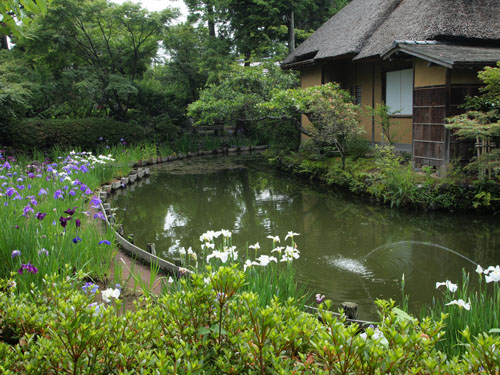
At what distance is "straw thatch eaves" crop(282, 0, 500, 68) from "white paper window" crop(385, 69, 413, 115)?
1341mm

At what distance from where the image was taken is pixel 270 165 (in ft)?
58.5

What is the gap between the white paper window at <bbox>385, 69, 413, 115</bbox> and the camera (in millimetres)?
14062

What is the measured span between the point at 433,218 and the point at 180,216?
5261mm

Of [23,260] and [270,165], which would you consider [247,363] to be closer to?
[23,260]

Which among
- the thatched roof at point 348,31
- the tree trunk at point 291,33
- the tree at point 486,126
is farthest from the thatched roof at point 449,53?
the tree trunk at point 291,33

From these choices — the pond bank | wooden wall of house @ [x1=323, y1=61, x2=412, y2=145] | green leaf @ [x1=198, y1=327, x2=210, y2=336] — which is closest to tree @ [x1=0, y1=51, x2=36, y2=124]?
the pond bank

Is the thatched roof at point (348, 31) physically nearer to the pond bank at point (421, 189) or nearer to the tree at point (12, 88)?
the pond bank at point (421, 189)

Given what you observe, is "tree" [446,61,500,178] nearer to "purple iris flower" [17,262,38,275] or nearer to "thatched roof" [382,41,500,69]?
"thatched roof" [382,41,500,69]

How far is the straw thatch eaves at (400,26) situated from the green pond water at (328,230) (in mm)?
4715

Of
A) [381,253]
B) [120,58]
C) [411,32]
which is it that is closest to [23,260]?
[381,253]

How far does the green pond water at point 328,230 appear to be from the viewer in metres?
6.06

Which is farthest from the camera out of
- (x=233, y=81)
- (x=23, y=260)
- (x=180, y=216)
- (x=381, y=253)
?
(x=233, y=81)

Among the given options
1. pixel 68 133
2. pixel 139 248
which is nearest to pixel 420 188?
pixel 139 248

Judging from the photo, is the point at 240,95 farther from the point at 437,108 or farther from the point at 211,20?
the point at 211,20
